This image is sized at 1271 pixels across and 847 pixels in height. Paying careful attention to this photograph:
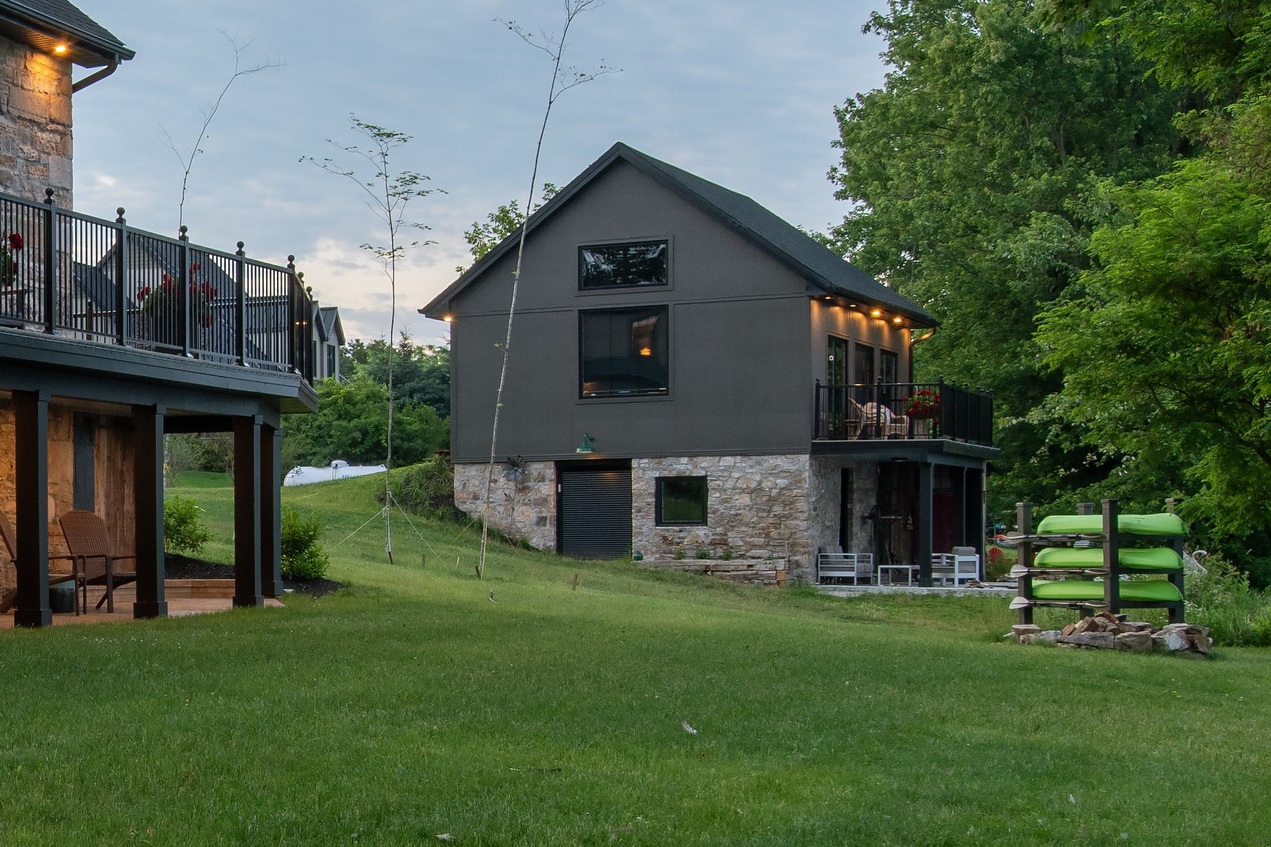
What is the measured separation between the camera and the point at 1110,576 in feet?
46.2

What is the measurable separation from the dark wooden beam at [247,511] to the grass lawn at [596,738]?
3.04 ft

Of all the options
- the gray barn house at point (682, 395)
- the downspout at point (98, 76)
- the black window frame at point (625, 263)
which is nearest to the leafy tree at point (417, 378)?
the gray barn house at point (682, 395)

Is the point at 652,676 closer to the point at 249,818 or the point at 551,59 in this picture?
the point at 249,818

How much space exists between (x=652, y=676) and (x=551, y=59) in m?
12.2

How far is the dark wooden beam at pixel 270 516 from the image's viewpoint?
14484 millimetres

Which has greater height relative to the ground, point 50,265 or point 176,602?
point 50,265

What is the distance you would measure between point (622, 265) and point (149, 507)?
15.8 m

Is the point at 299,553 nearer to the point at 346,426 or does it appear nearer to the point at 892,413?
the point at 892,413

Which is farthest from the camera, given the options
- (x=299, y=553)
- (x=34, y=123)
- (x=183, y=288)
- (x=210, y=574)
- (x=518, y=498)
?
(x=518, y=498)

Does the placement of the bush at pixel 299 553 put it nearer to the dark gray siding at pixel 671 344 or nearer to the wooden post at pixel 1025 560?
the wooden post at pixel 1025 560

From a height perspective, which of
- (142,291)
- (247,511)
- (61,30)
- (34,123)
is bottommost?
(247,511)

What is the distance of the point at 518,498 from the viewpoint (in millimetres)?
27625

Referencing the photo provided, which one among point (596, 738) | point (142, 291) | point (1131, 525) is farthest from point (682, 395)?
point (596, 738)

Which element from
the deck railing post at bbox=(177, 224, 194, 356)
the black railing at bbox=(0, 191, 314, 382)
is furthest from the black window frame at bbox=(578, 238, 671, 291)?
the deck railing post at bbox=(177, 224, 194, 356)
